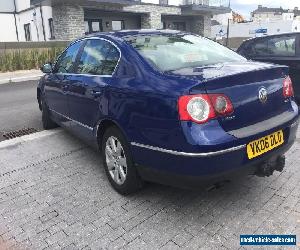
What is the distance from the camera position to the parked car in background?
6.13 metres

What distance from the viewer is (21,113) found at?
7340mm

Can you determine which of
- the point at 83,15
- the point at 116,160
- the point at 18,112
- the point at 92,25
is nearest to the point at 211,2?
the point at 92,25

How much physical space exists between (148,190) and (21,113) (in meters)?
4.68

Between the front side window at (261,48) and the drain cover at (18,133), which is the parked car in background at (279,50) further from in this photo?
the drain cover at (18,133)

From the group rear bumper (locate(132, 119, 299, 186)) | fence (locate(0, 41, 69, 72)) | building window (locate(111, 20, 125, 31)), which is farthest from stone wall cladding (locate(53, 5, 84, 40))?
rear bumper (locate(132, 119, 299, 186))

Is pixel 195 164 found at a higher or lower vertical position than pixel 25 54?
lower

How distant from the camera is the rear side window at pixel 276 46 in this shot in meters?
6.36

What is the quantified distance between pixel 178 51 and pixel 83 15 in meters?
19.5

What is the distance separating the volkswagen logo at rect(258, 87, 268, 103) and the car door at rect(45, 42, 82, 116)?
250 cm

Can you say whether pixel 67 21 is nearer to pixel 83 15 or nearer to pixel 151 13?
pixel 83 15

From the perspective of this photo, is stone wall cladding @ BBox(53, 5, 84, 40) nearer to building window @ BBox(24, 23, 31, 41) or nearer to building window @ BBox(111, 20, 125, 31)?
building window @ BBox(111, 20, 125, 31)

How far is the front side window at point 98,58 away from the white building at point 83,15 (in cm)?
1737

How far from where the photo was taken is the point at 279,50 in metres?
6.54

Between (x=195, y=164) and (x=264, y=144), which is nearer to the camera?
(x=195, y=164)
